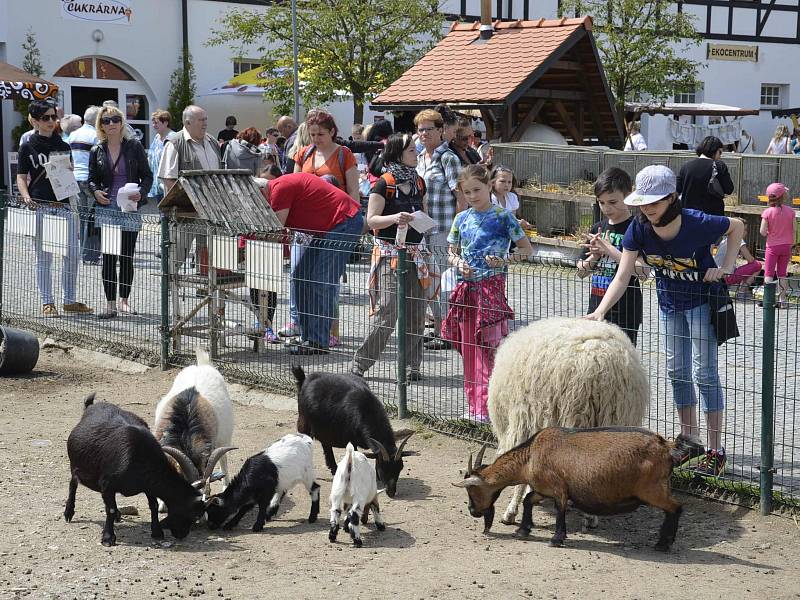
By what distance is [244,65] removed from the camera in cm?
2939

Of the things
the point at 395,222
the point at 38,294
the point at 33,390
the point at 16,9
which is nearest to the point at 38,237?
the point at 38,294

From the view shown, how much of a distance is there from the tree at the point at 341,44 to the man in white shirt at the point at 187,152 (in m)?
14.0

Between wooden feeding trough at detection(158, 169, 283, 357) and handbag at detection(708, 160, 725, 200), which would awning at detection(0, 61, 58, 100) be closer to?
wooden feeding trough at detection(158, 169, 283, 357)

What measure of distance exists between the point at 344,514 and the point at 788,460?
9.20 ft

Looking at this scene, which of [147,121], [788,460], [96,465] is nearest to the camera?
[96,465]

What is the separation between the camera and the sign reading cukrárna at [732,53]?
3534cm

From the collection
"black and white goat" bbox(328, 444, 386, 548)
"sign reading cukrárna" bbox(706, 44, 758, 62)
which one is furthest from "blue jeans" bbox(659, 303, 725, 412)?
"sign reading cukrárna" bbox(706, 44, 758, 62)

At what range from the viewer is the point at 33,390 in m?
8.68

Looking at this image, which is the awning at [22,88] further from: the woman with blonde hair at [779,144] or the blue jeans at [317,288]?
the woman with blonde hair at [779,144]

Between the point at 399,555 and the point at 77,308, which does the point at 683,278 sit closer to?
the point at 399,555

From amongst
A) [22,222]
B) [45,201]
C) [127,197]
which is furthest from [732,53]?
[22,222]

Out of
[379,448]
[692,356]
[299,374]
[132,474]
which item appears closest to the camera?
[132,474]

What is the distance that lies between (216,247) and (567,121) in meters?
11.6

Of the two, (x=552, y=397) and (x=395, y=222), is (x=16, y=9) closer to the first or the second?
(x=395, y=222)
